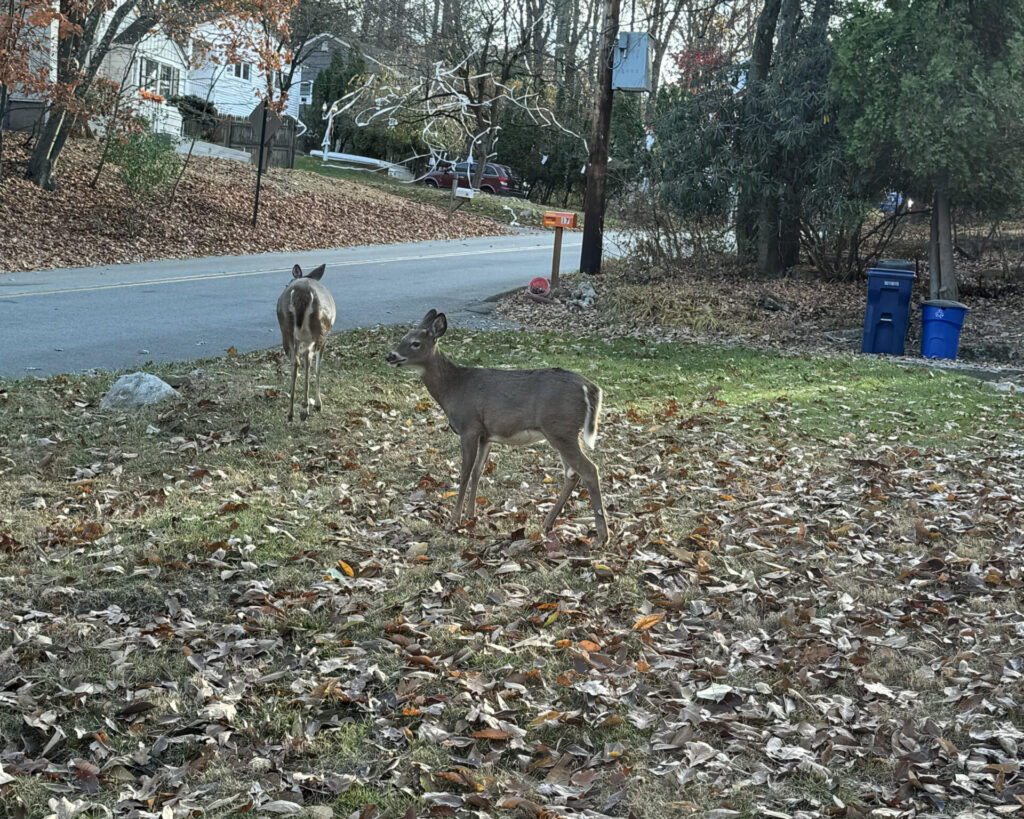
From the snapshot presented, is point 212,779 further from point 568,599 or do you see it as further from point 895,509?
point 895,509

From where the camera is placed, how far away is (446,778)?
4.34 metres

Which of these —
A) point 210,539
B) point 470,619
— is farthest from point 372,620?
point 210,539

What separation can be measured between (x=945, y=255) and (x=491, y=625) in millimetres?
16724

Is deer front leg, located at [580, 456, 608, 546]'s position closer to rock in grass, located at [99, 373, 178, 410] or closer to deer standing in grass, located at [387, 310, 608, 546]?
deer standing in grass, located at [387, 310, 608, 546]

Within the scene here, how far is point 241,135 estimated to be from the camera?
134 feet

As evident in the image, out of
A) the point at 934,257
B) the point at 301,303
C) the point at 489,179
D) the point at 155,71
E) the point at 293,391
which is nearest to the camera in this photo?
the point at 301,303

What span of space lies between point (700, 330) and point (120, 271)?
10918 millimetres

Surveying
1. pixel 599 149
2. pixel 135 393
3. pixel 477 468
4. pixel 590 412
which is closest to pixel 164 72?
pixel 599 149

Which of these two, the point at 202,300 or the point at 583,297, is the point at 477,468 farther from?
the point at 583,297

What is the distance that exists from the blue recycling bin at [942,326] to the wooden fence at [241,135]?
25348mm

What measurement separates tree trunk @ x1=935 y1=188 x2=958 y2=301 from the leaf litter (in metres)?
10.4

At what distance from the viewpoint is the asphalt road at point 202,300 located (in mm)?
13461

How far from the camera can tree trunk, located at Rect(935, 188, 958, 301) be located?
781 inches

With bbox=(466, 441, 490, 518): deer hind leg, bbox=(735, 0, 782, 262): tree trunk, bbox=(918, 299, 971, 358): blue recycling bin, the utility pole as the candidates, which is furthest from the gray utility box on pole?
bbox=(466, 441, 490, 518): deer hind leg
